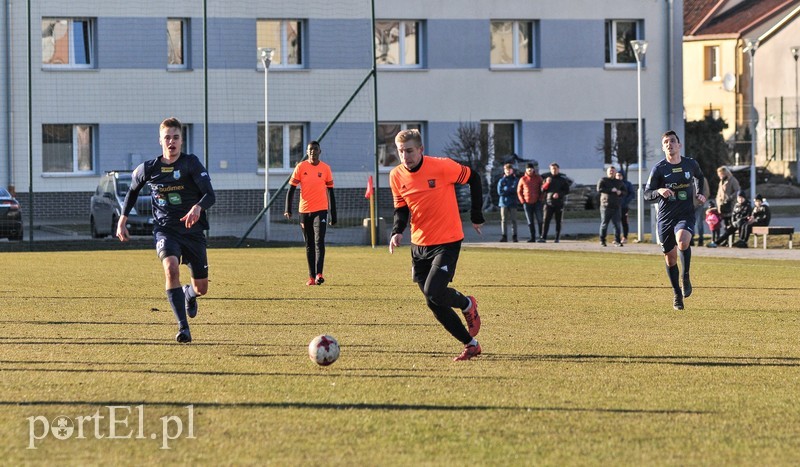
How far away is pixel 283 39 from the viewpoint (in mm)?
44844

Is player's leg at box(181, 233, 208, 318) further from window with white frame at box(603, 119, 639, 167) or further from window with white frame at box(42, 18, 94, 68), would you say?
window with white frame at box(603, 119, 639, 167)

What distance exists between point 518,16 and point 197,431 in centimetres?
4106

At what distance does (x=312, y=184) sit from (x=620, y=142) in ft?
97.0

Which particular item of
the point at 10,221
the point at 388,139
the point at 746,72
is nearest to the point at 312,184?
the point at 10,221

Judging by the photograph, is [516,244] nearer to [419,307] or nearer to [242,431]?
[419,307]

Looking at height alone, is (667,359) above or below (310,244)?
below

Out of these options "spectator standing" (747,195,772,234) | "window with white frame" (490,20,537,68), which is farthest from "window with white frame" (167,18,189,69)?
"spectator standing" (747,195,772,234)

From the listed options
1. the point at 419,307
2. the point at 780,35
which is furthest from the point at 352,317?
the point at 780,35

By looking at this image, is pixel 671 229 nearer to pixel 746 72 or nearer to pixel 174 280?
pixel 174 280

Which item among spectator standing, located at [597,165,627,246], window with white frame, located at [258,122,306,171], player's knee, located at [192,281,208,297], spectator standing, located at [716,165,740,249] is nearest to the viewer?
player's knee, located at [192,281,208,297]

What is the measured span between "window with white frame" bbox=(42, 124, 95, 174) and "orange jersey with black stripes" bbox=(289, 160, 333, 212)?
25883mm

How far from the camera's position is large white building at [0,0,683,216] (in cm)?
4172

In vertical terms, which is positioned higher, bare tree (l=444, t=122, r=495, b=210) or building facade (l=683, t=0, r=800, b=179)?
building facade (l=683, t=0, r=800, b=179)

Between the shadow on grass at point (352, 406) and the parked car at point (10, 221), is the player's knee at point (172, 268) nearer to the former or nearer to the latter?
the shadow on grass at point (352, 406)
